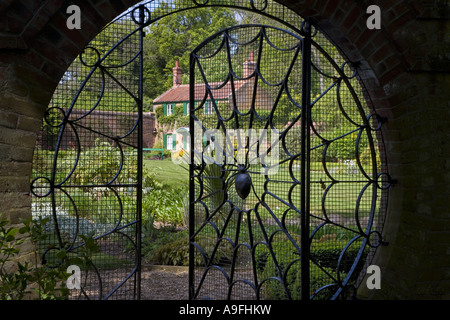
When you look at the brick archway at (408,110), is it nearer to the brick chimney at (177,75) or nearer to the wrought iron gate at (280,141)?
the wrought iron gate at (280,141)

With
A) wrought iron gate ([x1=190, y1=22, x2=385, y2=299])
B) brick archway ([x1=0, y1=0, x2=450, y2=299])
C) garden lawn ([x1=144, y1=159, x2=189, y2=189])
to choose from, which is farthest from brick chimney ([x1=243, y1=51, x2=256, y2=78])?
garden lawn ([x1=144, y1=159, x2=189, y2=189])

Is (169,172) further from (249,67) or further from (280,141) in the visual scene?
(280,141)

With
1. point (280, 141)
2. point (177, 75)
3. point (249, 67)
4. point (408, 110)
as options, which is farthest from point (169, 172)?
point (408, 110)

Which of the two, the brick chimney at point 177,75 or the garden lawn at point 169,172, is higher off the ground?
the brick chimney at point 177,75

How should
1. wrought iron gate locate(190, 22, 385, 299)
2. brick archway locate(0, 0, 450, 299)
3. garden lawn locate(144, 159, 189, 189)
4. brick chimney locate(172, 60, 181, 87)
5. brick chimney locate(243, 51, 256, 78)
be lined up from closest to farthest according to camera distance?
brick archway locate(0, 0, 450, 299) → wrought iron gate locate(190, 22, 385, 299) → brick chimney locate(243, 51, 256, 78) → garden lawn locate(144, 159, 189, 189) → brick chimney locate(172, 60, 181, 87)

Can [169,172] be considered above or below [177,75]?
below

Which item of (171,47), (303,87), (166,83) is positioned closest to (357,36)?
(303,87)

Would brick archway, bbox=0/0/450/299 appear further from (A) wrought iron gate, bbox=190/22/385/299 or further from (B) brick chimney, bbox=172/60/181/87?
(B) brick chimney, bbox=172/60/181/87

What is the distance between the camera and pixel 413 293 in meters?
2.80

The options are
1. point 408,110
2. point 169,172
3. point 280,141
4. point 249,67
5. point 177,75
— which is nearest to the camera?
point 408,110

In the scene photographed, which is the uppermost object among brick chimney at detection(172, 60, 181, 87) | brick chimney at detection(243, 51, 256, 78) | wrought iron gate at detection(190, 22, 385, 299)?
brick chimney at detection(172, 60, 181, 87)

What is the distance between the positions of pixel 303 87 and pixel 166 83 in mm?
17021

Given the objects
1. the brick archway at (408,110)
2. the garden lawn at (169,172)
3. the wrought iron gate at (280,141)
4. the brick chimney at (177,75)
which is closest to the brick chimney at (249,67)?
the wrought iron gate at (280,141)
